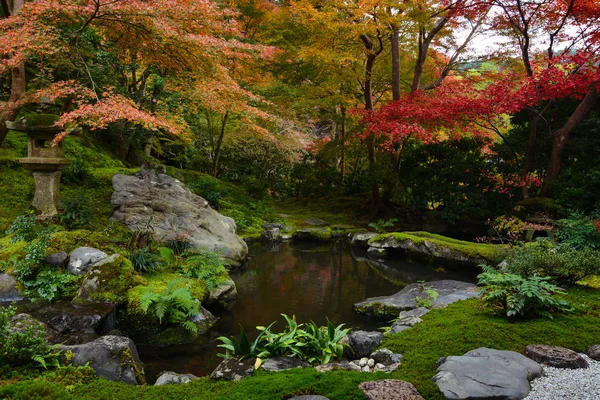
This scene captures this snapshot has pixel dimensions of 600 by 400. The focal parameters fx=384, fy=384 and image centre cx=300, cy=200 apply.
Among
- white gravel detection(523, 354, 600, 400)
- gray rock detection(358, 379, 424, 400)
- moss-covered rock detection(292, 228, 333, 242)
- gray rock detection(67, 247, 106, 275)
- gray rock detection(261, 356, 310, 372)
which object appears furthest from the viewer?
moss-covered rock detection(292, 228, 333, 242)

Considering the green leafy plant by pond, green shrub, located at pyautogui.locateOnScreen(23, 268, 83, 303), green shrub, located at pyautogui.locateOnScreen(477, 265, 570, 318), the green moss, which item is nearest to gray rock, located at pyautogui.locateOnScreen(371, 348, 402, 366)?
the green leafy plant by pond

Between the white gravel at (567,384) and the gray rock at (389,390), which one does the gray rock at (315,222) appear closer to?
the white gravel at (567,384)

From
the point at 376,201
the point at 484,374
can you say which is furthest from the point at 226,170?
the point at 484,374

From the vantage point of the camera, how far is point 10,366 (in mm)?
3328

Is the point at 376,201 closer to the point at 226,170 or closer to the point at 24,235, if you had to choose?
the point at 226,170

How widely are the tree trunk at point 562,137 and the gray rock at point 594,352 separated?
25.0 ft

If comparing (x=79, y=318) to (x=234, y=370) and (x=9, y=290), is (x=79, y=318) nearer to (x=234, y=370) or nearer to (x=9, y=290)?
(x=9, y=290)

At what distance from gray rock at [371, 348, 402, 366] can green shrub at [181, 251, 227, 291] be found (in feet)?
12.0

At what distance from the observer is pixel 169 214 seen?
30.5 feet

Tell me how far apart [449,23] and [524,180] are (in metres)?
6.17

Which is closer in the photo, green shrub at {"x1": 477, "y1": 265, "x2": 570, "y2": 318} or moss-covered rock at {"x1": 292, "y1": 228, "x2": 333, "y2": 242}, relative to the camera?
green shrub at {"x1": 477, "y1": 265, "x2": 570, "y2": 318}

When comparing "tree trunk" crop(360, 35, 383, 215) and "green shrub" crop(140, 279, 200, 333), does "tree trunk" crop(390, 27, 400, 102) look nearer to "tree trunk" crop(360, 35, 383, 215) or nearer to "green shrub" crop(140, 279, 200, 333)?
"tree trunk" crop(360, 35, 383, 215)

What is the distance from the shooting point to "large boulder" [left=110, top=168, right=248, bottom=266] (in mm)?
8695

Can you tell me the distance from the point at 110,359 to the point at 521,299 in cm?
444
